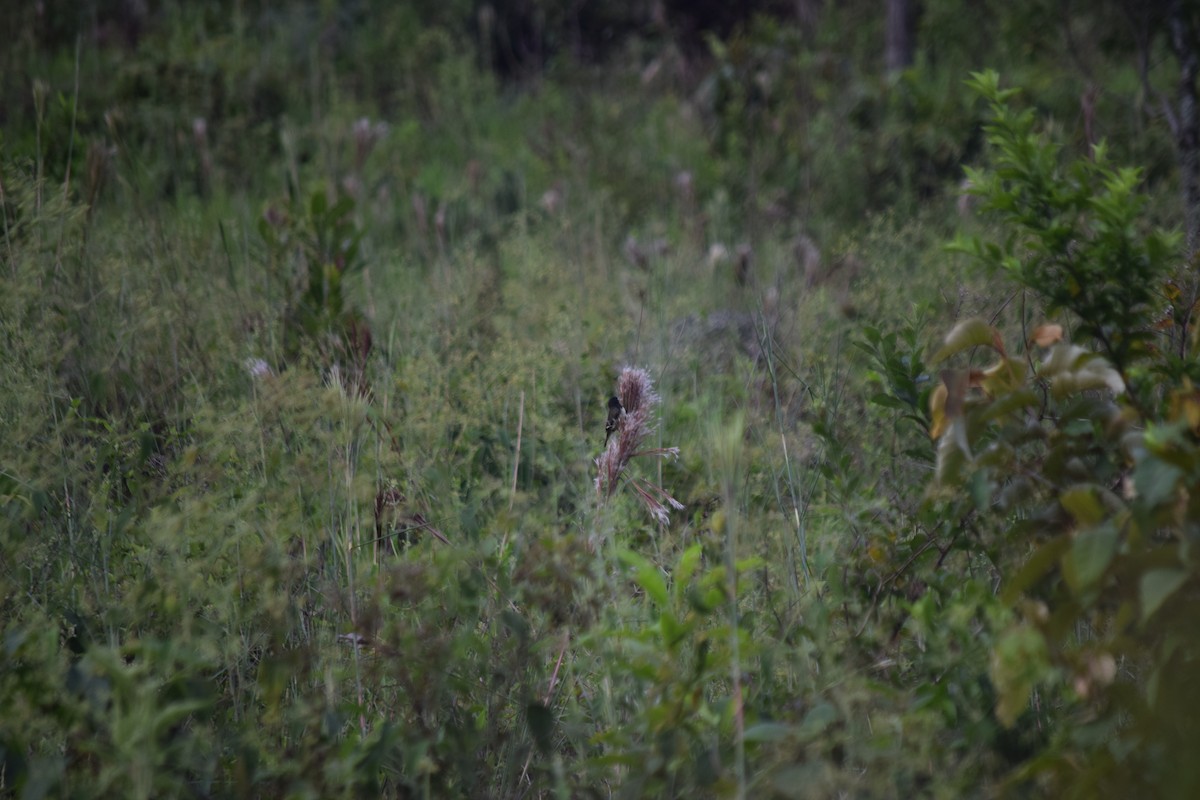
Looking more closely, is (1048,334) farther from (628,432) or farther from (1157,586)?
(628,432)

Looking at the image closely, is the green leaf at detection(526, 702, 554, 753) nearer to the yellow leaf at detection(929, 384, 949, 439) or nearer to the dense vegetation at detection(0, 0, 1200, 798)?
the dense vegetation at detection(0, 0, 1200, 798)

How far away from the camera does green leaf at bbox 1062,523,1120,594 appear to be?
1042mm

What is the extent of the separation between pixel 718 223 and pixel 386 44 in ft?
17.8

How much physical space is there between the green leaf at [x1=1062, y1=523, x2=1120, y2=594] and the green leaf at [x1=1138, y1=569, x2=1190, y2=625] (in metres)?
0.04

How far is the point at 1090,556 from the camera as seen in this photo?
1.05 m

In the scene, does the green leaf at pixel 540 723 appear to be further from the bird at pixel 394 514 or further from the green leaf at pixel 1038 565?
the green leaf at pixel 1038 565

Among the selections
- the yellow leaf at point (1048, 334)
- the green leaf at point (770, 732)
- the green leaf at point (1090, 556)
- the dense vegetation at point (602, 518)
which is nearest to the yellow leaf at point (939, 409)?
the dense vegetation at point (602, 518)

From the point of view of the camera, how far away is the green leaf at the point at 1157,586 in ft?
3.20

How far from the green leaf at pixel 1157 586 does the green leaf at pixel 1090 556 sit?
0.04m

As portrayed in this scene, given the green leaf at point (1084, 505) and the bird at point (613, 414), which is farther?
the bird at point (613, 414)

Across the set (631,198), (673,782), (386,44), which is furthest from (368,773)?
(386,44)

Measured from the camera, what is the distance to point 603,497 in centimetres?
184

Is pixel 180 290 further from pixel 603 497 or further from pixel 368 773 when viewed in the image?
pixel 368 773

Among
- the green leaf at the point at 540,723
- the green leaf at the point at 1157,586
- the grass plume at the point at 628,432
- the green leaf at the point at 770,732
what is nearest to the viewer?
the green leaf at the point at 1157,586
